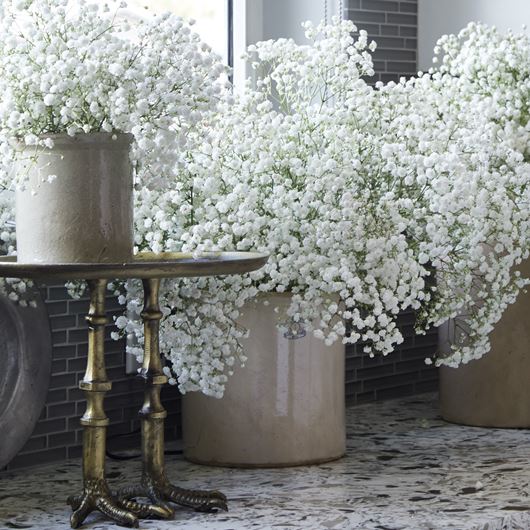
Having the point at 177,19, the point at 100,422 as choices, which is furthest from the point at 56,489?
the point at 177,19

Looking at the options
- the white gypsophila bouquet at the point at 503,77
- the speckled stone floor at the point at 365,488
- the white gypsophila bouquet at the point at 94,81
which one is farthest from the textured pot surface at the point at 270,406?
the white gypsophila bouquet at the point at 503,77

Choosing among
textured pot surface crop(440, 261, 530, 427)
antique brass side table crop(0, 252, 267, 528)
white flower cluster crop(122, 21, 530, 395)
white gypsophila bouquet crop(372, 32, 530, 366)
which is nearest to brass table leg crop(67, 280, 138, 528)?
antique brass side table crop(0, 252, 267, 528)

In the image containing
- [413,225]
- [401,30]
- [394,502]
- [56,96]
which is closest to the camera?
[56,96]

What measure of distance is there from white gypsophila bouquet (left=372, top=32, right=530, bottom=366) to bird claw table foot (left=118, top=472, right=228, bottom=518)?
0.46 m

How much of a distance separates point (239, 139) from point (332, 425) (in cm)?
51

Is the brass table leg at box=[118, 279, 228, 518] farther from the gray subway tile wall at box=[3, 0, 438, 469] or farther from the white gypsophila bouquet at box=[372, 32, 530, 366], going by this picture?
the white gypsophila bouquet at box=[372, 32, 530, 366]

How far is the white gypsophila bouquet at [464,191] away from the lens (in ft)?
6.16

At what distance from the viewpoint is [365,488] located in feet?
6.15

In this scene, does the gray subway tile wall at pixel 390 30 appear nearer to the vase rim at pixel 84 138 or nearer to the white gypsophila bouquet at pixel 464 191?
the white gypsophila bouquet at pixel 464 191

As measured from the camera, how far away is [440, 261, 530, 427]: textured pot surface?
226 centimetres

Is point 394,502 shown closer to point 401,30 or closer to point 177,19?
point 177,19

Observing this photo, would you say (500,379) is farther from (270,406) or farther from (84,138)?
(84,138)

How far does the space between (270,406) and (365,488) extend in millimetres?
207

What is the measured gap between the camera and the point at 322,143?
1.94 m
